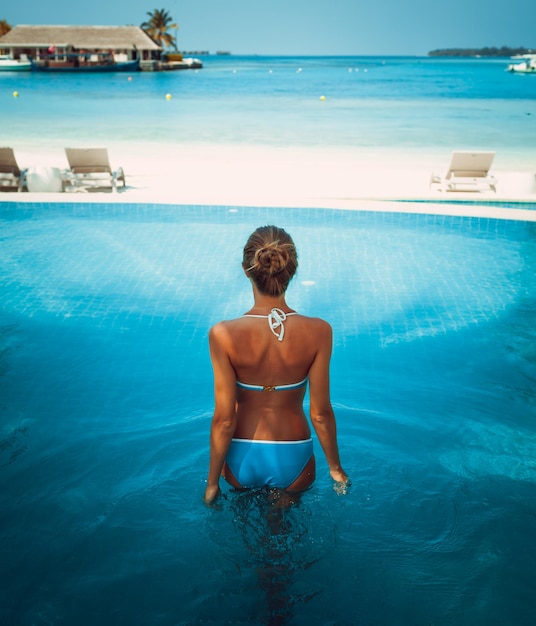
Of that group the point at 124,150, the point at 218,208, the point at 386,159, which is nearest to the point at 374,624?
the point at 218,208

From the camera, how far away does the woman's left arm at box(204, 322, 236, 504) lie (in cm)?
201

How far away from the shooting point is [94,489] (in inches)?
126

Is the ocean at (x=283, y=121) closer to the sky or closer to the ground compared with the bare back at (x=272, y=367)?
closer to the ground

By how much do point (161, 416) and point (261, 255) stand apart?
2301mm

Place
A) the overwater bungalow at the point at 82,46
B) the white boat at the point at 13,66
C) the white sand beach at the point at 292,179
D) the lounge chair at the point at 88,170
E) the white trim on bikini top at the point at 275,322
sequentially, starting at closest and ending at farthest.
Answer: the white trim on bikini top at the point at 275,322 → the white sand beach at the point at 292,179 → the lounge chair at the point at 88,170 → the white boat at the point at 13,66 → the overwater bungalow at the point at 82,46

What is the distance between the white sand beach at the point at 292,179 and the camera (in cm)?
840

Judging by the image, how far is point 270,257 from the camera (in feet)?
6.20

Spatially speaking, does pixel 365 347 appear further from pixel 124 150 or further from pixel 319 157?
pixel 124 150

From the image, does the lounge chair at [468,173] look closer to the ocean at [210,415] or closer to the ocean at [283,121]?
the ocean at [210,415]

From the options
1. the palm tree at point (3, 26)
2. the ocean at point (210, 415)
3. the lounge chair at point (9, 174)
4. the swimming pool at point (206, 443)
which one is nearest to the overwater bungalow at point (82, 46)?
the palm tree at point (3, 26)

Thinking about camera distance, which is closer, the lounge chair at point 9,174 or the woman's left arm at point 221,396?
the woman's left arm at point 221,396

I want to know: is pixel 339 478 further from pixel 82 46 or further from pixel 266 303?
pixel 82 46

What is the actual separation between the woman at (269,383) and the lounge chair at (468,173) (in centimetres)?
850

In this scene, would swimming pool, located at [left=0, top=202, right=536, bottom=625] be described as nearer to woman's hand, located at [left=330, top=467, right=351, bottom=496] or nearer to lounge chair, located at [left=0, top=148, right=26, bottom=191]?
woman's hand, located at [left=330, top=467, right=351, bottom=496]
